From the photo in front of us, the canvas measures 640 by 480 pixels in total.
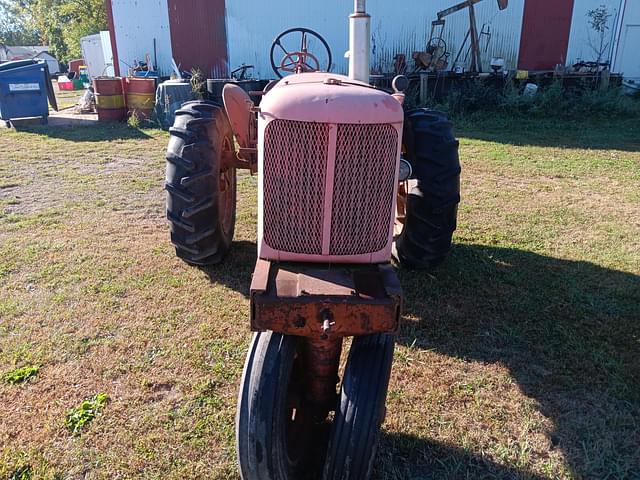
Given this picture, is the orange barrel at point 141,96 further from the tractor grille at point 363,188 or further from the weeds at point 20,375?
the tractor grille at point 363,188

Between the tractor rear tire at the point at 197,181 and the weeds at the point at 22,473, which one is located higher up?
the tractor rear tire at the point at 197,181

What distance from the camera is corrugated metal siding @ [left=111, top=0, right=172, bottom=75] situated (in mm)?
14695

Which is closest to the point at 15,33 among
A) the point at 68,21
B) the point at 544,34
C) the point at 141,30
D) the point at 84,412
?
the point at 68,21

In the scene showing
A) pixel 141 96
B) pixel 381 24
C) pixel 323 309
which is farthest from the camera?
pixel 381 24

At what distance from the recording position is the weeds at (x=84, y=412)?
8.29 feet

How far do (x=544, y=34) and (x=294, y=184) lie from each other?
561 inches

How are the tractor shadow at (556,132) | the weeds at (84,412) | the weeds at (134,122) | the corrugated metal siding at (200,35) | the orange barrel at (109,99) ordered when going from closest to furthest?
the weeds at (84,412) → the tractor shadow at (556,132) → the weeds at (134,122) → the orange barrel at (109,99) → the corrugated metal siding at (200,35)

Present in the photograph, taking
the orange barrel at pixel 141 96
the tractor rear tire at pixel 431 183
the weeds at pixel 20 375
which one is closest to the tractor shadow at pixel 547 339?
the tractor rear tire at pixel 431 183

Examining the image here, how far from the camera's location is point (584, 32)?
46.3 ft

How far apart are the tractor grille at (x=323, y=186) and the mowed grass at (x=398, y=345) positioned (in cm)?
96

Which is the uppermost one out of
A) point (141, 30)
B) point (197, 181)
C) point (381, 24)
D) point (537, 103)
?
point (381, 24)

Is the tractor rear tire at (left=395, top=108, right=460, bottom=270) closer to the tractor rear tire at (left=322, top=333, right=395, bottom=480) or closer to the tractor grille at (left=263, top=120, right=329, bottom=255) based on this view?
A: the tractor grille at (left=263, top=120, right=329, bottom=255)

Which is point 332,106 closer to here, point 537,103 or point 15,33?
point 537,103

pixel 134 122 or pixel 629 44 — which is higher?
pixel 629 44
